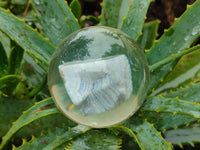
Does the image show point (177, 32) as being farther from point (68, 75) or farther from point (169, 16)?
point (169, 16)

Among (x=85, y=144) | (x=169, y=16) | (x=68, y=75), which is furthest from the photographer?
(x=169, y=16)

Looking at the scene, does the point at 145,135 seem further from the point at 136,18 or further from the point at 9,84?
the point at 9,84

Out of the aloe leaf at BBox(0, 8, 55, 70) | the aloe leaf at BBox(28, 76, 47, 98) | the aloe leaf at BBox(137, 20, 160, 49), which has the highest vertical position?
the aloe leaf at BBox(0, 8, 55, 70)

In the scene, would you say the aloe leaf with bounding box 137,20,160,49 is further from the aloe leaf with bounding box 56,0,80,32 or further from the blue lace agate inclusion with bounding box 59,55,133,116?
the blue lace agate inclusion with bounding box 59,55,133,116

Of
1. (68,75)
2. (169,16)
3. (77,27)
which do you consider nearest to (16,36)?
(77,27)

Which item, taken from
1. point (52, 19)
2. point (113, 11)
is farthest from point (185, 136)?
point (52, 19)

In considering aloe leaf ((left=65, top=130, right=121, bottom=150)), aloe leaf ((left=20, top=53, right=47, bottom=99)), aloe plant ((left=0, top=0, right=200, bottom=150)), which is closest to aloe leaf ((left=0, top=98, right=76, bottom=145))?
aloe plant ((left=0, top=0, right=200, bottom=150))
